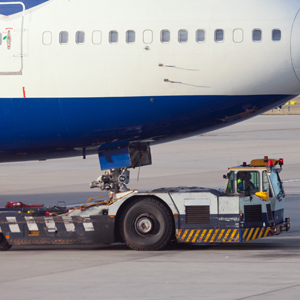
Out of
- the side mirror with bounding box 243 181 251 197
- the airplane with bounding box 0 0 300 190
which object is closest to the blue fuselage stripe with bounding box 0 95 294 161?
the airplane with bounding box 0 0 300 190

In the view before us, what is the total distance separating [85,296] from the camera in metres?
12.5

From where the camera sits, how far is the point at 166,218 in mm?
16641

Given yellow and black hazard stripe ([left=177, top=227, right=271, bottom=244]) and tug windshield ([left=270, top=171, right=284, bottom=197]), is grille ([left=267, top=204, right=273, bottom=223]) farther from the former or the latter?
tug windshield ([left=270, top=171, right=284, bottom=197])

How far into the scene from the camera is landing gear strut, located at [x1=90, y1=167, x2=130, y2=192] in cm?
1755

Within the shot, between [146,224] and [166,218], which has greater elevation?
[166,218]

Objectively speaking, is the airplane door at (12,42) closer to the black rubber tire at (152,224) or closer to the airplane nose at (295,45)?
the black rubber tire at (152,224)

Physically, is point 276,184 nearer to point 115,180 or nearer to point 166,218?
point 166,218

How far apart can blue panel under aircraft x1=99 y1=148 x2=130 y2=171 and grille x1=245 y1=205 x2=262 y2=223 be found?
2.78 metres

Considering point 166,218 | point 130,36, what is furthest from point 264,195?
point 130,36

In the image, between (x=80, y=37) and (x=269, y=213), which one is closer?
(x=80, y=37)

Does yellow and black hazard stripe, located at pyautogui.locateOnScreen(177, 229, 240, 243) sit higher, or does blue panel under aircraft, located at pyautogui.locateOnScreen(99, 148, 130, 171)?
blue panel under aircraft, located at pyautogui.locateOnScreen(99, 148, 130, 171)

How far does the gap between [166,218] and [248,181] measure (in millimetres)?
2038

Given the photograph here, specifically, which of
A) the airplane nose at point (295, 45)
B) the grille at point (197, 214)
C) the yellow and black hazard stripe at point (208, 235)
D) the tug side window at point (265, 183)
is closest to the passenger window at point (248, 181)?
the tug side window at point (265, 183)

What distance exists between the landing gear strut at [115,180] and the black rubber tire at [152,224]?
2.49 ft
